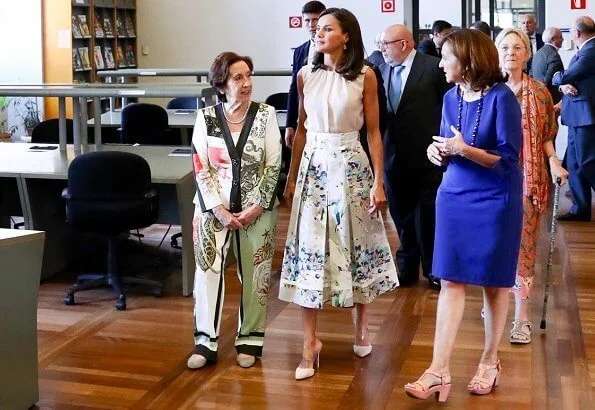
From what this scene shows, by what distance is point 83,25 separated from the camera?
11.6m

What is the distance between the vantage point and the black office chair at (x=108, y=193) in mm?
5180

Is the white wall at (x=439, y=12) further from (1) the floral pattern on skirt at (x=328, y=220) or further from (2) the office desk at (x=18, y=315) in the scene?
(2) the office desk at (x=18, y=315)

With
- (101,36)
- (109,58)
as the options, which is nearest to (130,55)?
(109,58)

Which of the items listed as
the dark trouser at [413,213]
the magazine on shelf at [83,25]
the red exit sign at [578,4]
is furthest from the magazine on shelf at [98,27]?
the dark trouser at [413,213]

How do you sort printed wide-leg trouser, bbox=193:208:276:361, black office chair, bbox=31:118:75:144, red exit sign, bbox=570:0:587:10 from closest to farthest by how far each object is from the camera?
printed wide-leg trouser, bbox=193:208:276:361 → black office chair, bbox=31:118:75:144 → red exit sign, bbox=570:0:587:10

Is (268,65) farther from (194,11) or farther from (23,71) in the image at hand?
(23,71)

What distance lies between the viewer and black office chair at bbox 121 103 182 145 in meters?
7.69

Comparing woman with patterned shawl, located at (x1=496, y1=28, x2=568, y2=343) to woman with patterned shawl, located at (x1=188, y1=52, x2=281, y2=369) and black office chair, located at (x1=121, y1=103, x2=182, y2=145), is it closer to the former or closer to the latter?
woman with patterned shawl, located at (x1=188, y1=52, x2=281, y2=369)

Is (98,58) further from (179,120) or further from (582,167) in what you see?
(582,167)

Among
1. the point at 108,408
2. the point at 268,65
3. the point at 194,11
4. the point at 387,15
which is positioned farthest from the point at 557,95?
the point at 108,408

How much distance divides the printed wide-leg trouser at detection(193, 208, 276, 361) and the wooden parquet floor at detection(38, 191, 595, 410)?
0.12 m

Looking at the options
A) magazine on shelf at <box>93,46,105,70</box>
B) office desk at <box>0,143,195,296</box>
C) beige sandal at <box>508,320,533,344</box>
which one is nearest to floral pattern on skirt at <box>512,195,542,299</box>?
beige sandal at <box>508,320,533,344</box>

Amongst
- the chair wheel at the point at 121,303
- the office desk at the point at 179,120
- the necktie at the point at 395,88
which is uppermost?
the necktie at the point at 395,88

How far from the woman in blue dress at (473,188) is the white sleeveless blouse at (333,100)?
0.45m
